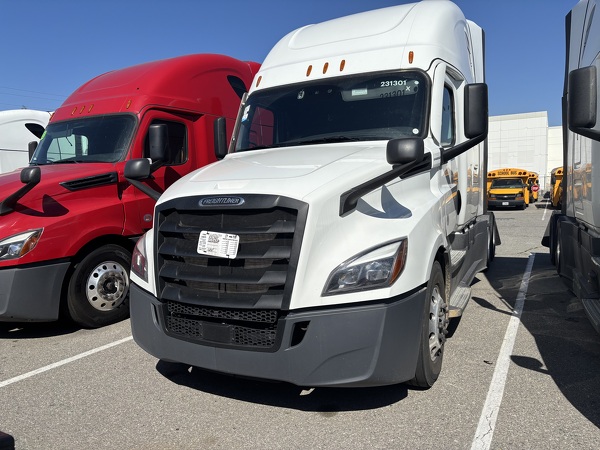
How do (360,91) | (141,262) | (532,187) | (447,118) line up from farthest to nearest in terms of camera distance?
(532,187)
(447,118)
(360,91)
(141,262)

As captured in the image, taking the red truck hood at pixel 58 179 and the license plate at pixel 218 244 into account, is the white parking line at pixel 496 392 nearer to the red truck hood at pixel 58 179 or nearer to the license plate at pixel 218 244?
the license plate at pixel 218 244

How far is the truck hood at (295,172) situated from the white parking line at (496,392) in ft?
5.88

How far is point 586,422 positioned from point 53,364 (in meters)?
4.41

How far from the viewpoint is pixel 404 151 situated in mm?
3535

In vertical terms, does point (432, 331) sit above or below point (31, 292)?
below

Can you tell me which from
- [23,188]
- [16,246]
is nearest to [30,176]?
[23,188]

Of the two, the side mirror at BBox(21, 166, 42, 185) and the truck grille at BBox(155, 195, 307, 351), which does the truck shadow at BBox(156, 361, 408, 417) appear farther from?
the side mirror at BBox(21, 166, 42, 185)

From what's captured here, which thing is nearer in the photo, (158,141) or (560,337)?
(560,337)

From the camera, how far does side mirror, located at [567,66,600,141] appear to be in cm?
354

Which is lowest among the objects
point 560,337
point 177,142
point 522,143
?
point 560,337

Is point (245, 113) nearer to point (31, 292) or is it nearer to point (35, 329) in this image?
point (31, 292)

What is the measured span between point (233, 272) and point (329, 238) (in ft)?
2.24

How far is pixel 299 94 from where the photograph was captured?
507cm

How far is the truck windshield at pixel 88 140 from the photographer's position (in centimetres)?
654
